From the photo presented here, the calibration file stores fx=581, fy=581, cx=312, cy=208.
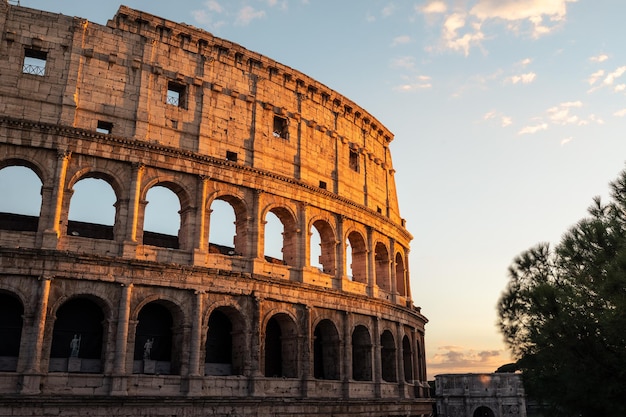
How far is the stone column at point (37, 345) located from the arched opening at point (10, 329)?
1.04 meters

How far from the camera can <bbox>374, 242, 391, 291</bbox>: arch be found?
28.7 metres

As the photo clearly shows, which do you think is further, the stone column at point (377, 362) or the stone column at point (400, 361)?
the stone column at point (400, 361)

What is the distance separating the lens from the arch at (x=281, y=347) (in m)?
22.3

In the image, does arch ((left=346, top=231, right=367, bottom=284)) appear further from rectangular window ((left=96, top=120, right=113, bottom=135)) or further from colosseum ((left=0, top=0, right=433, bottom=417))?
rectangular window ((left=96, top=120, right=113, bottom=135))

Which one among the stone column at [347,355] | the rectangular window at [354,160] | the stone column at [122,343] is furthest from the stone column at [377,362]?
the stone column at [122,343]

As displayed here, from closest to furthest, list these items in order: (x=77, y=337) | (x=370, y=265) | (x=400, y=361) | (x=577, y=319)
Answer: (x=577, y=319) → (x=77, y=337) → (x=370, y=265) → (x=400, y=361)

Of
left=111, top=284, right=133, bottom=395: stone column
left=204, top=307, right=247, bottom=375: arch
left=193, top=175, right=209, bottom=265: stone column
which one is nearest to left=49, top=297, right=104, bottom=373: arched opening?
left=111, top=284, right=133, bottom=395: stone column

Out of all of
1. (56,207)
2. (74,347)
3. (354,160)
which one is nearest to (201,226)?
(56,207)

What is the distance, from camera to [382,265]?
2919 centimetres

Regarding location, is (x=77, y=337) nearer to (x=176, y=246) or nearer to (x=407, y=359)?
(x=176, y=246)

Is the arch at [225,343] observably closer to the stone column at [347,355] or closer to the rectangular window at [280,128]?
the stone column at [347,355]

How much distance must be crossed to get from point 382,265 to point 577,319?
15312 millimetres

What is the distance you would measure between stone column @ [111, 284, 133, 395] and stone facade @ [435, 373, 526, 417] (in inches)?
1704

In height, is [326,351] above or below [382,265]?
below
